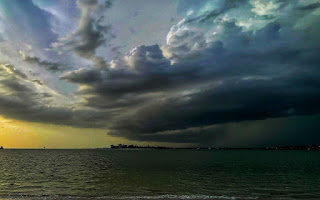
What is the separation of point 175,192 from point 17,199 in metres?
21.1

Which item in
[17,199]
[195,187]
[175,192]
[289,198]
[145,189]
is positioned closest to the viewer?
[17,199]

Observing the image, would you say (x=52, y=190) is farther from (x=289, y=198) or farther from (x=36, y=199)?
(x=289, y=198)

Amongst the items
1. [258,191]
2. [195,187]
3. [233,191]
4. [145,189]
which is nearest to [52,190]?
[145,189]

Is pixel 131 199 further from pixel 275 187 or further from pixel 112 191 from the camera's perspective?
pixel 275 187

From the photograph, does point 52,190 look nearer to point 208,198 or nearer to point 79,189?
point 79,189

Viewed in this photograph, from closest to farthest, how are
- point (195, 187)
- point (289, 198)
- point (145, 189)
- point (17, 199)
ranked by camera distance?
1. point (17, 199)
2. point (289, 198)
3. point (145, 189)
4. point (195, 187)

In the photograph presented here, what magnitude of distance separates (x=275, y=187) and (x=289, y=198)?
32.6 feet

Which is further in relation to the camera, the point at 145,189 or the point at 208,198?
the point at 145,189

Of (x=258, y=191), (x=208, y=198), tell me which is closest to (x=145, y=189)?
(x=208, y=198)

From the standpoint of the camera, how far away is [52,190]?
135ft

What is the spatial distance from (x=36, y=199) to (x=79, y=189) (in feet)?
35.0

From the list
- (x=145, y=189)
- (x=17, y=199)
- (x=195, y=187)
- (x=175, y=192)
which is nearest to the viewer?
(x=17, y=199)

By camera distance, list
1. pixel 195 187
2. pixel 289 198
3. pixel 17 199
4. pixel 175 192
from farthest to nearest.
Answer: pixel 195 187, pixel 175 192, pixel 289 198, pixel 17 199

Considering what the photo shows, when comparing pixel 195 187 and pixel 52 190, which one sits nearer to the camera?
pixel 52 190
